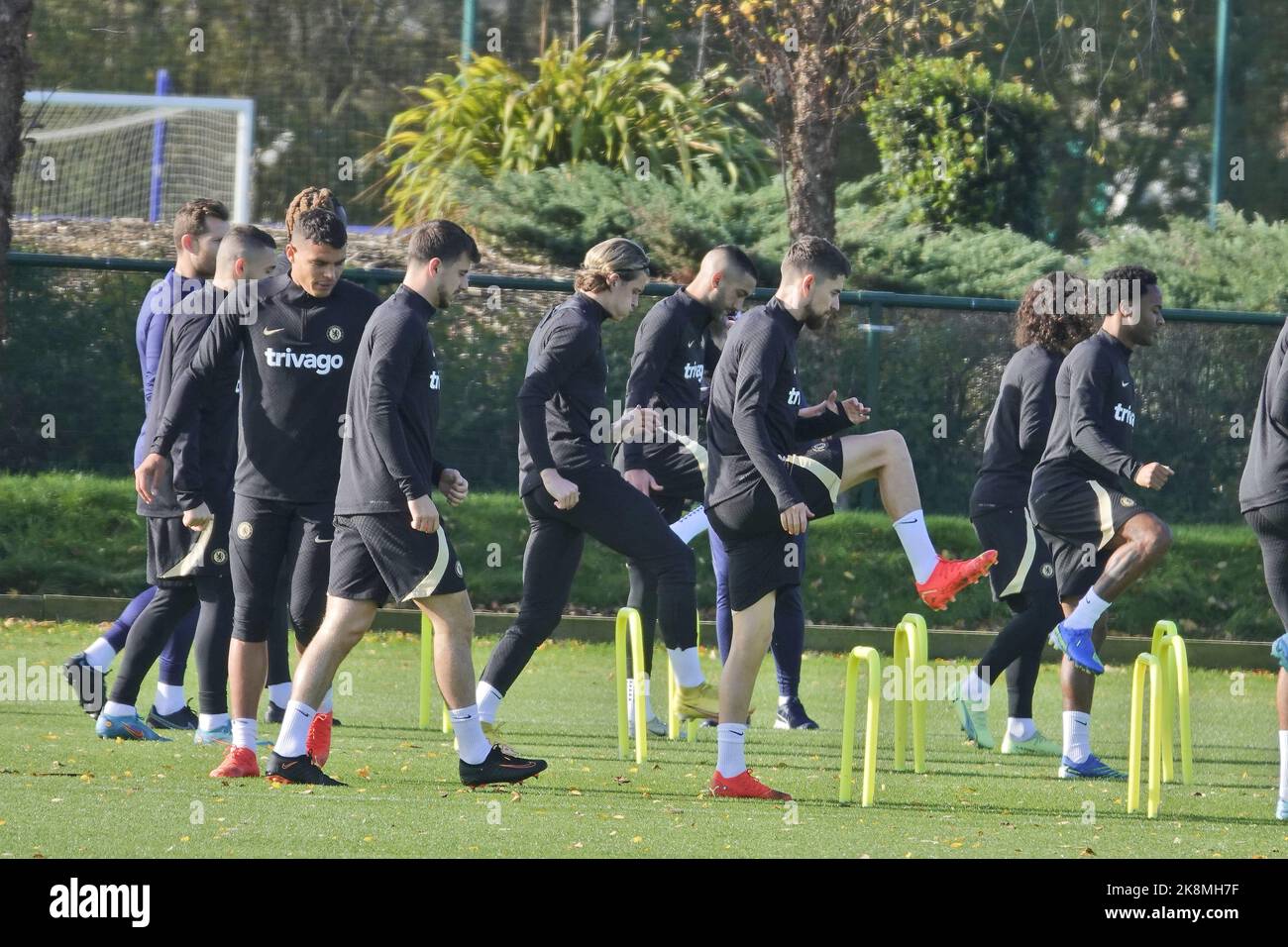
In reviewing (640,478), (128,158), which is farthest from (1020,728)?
(128,158)

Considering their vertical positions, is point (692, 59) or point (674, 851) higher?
point (692, 59)

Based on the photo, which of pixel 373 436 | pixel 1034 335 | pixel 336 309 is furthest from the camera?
pixel 1034 335

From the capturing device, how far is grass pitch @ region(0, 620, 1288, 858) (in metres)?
6.06

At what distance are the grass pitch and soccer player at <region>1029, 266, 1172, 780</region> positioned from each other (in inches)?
17.9

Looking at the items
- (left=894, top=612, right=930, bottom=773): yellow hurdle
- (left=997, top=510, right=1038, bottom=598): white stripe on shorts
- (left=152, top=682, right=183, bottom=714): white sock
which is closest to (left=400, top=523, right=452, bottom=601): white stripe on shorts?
(left=894, top=612, right=930, bottom=773): yellow hurdle

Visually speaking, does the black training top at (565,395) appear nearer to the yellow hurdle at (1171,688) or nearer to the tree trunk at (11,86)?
the yellow hurdle at (1171,688)

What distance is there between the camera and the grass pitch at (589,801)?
6062mm

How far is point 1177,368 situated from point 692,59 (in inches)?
387

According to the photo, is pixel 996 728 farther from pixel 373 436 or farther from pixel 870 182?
pixel 870 182

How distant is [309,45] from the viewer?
91.2ft

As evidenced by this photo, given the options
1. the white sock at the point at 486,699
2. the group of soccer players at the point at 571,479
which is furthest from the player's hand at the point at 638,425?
the white sock at the point at 486,699

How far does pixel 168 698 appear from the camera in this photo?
29.7ft

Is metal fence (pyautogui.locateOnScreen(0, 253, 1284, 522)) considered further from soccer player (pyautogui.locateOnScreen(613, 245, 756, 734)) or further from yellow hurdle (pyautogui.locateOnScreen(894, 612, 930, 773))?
yellow hurdle (pyautogui.locateOnScreen(894, 612, 930, 773))

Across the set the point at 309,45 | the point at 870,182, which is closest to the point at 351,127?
the point at 309,45
